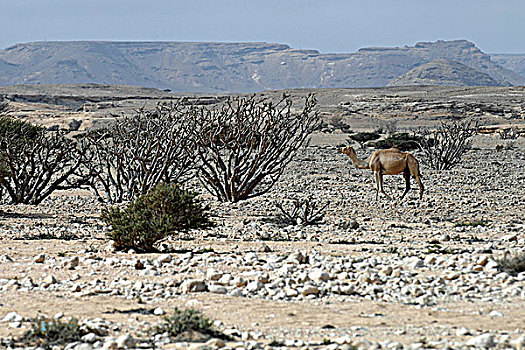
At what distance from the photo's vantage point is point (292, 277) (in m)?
6.75

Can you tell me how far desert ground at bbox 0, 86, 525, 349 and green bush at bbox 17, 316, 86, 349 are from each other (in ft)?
0.47

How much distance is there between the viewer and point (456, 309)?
5.68m

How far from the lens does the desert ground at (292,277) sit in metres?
5.03

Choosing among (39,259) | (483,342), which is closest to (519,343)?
(483,342)

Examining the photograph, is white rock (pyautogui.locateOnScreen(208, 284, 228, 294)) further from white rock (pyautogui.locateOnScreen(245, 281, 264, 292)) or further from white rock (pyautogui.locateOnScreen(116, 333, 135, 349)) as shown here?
white rock (pyautogui.locateOnScreen(116, 333, 135, 349))

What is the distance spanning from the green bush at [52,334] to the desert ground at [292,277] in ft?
0.47

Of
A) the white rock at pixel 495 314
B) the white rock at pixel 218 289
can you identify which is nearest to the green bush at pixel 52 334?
the white rock at pixel 218 289

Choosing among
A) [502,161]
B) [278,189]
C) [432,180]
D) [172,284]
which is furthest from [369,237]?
[502,161]

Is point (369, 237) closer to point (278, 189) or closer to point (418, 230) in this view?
point (418, 230)

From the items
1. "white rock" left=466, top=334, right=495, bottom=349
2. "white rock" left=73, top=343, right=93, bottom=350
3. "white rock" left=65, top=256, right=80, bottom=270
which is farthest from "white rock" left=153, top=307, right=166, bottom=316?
"white rock" left=466, top=334, right=495, bottom=349

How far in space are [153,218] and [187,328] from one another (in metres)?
4.37

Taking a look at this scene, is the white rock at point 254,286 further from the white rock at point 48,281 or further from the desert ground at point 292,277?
the white rock at point 48,281

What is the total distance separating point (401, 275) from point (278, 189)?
36.9 feet

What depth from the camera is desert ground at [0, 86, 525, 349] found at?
5031 mm
